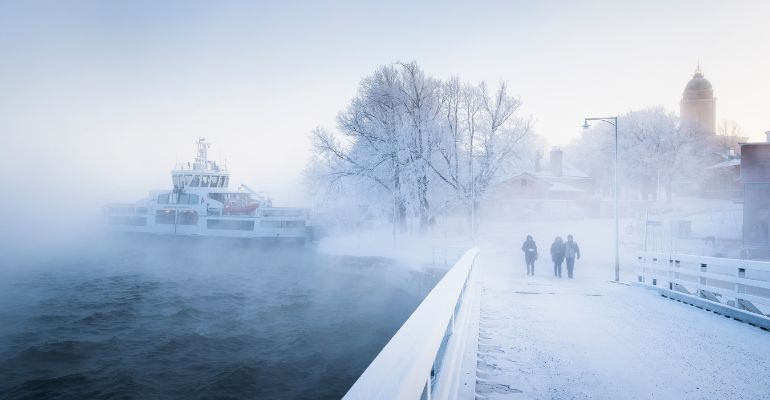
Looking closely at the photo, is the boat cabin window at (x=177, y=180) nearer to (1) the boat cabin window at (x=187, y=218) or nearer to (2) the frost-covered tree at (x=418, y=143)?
(1) the boat cabin window at (x=187, y=218)

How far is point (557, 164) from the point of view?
58562 millimetres

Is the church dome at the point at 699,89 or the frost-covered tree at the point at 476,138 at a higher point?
the church dome at the point at 699,89

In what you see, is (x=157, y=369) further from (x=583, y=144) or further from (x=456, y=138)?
(x=583, y=144)

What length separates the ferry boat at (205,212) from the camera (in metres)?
42.6

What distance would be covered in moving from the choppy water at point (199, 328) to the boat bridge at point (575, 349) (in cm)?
642

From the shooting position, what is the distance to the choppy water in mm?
12328

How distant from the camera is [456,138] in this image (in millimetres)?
30594

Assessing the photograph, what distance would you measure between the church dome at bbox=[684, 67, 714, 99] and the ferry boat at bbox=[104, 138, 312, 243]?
82.9 meters

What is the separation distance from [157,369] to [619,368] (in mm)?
12913

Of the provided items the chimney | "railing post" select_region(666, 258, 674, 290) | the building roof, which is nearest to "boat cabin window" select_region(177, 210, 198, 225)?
the building roof

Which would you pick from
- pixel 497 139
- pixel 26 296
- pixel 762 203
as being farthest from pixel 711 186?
pixel 26 296

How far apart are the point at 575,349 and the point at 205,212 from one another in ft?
148

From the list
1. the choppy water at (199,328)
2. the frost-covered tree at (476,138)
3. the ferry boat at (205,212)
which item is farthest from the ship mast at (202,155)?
the frost-covered tree at (476,138)

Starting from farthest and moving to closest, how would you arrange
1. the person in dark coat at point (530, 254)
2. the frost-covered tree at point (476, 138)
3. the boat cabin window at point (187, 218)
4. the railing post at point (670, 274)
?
the boat cabin window at point (187, 218)
the frost-covered tree at point (476, 138)
the person in dark coat at point (530, 254)
the railing post at point (670, 274)
